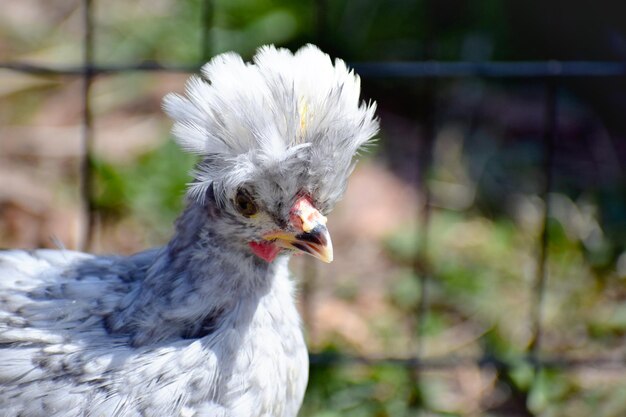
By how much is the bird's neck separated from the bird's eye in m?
0.11

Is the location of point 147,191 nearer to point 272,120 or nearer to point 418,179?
point 418,179

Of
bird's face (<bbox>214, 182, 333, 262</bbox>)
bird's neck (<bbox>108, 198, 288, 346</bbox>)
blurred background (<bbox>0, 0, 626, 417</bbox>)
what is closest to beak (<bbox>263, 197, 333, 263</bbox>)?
bird's face (<bbox>214, 182, 333, 262</bbox>)

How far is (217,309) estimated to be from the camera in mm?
1981

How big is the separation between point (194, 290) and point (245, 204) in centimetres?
25

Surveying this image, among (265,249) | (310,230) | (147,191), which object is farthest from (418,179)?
(310,230)

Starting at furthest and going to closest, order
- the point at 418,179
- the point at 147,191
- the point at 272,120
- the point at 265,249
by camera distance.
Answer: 1. the point at 418,179
2. the point at 147,191
3. the point at 265,249
4. the point at 272,120

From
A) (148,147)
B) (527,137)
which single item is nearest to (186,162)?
(148,147)

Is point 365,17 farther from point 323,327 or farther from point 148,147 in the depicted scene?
point 323,327

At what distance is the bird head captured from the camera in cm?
177

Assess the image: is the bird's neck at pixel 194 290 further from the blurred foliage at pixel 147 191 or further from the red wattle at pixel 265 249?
the blurred foliage at pixel 147 191

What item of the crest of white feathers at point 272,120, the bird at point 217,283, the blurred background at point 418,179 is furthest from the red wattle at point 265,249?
the blurred background at point 418,179

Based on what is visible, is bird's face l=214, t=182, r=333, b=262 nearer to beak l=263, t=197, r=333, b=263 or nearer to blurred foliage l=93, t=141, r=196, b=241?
beak l=263, t=197, r=333, b=263

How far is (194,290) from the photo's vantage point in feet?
6.47

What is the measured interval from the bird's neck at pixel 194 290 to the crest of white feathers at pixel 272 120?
0.53 ft
